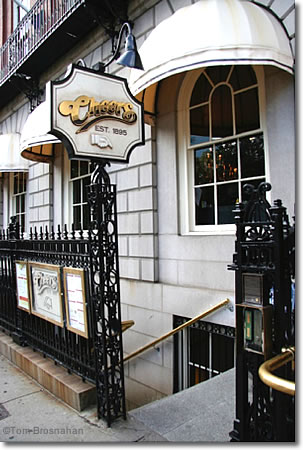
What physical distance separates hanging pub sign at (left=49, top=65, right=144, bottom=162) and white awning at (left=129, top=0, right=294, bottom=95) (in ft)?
3.88

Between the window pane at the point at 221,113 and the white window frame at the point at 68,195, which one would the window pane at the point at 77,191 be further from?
the window pane at the point at 221,113

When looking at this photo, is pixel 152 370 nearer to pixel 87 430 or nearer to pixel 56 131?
pixel 87 430

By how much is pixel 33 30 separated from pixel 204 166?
798 cm

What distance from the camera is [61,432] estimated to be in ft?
12.0

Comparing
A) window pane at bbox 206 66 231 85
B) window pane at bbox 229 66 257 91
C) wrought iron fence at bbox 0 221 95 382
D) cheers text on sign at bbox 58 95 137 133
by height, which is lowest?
wrought iron fence at bbox 0 221 95 382

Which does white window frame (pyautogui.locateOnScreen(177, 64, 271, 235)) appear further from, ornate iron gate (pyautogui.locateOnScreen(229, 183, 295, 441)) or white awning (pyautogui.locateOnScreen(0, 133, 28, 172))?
white awning (pyautogui.locateOnScreen(0, 133, 28, 172))

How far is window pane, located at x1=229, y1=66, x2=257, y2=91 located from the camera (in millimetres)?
5699

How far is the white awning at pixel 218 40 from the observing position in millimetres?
4562

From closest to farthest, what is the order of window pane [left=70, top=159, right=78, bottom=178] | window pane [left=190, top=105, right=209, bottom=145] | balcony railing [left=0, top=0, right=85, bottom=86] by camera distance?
window pane [left=190, top=105, right=209, bottom=145]
balcony railing [left=0, top=0, right=85, bottom=86]
window pane [left=70, top=159, right=78, bottom=178]

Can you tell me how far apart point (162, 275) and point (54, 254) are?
2365mm

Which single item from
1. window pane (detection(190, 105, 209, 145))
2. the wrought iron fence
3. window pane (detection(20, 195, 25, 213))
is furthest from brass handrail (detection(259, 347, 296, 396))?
window pane (detection(20, 195, 25, 213))

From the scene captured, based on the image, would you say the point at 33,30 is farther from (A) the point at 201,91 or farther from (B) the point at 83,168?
(A) the point at 201,91

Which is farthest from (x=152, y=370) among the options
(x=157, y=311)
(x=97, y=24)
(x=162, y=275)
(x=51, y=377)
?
(x=97, y=24)

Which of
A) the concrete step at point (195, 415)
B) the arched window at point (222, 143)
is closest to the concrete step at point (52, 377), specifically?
the concrete step at point (195, 415)
